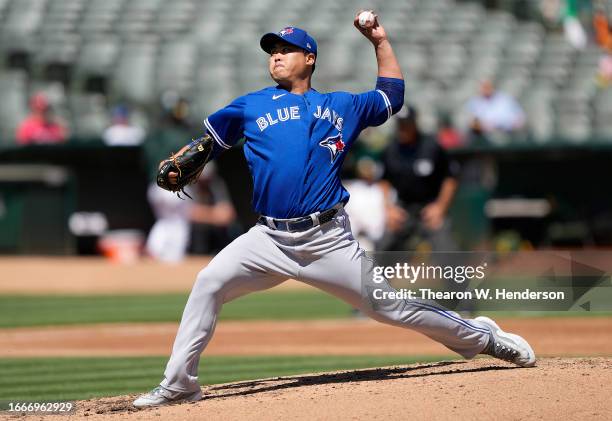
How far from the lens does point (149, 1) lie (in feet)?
69.2

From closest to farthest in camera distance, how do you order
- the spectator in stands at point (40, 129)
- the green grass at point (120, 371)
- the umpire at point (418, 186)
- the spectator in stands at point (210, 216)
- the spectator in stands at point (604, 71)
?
the green grass at point (120, 371)
the umpire at point (418, 186)
the spectator in stands at point (210, 216)
the spectator in stands at point (40, 129)
the spectator in stands at point (604, 71)

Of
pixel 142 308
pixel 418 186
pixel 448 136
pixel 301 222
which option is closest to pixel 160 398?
pixel 301 222

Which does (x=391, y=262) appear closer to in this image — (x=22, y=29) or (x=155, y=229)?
(x=155, y=229)

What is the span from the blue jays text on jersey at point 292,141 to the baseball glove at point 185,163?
0.07m

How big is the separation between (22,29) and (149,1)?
226cm

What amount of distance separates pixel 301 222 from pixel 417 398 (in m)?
0.98

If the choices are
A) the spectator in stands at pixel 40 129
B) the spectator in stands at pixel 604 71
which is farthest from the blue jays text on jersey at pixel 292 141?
the spectator in stands at pixel 604 71

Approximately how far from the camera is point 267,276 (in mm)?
5922

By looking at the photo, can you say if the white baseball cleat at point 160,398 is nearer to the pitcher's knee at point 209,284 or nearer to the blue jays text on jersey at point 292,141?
the pitcher's knee at point 209,284

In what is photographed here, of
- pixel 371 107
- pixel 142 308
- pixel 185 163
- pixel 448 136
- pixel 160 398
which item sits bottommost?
pixel 142 308

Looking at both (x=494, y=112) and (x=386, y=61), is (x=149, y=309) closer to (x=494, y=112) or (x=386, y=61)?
(x=494, y=112)

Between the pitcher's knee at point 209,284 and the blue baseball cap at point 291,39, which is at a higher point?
the blue baseball cap at point 291,39

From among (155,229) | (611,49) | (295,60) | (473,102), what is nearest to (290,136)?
(295,60)

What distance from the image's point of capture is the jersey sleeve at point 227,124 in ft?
19.4
